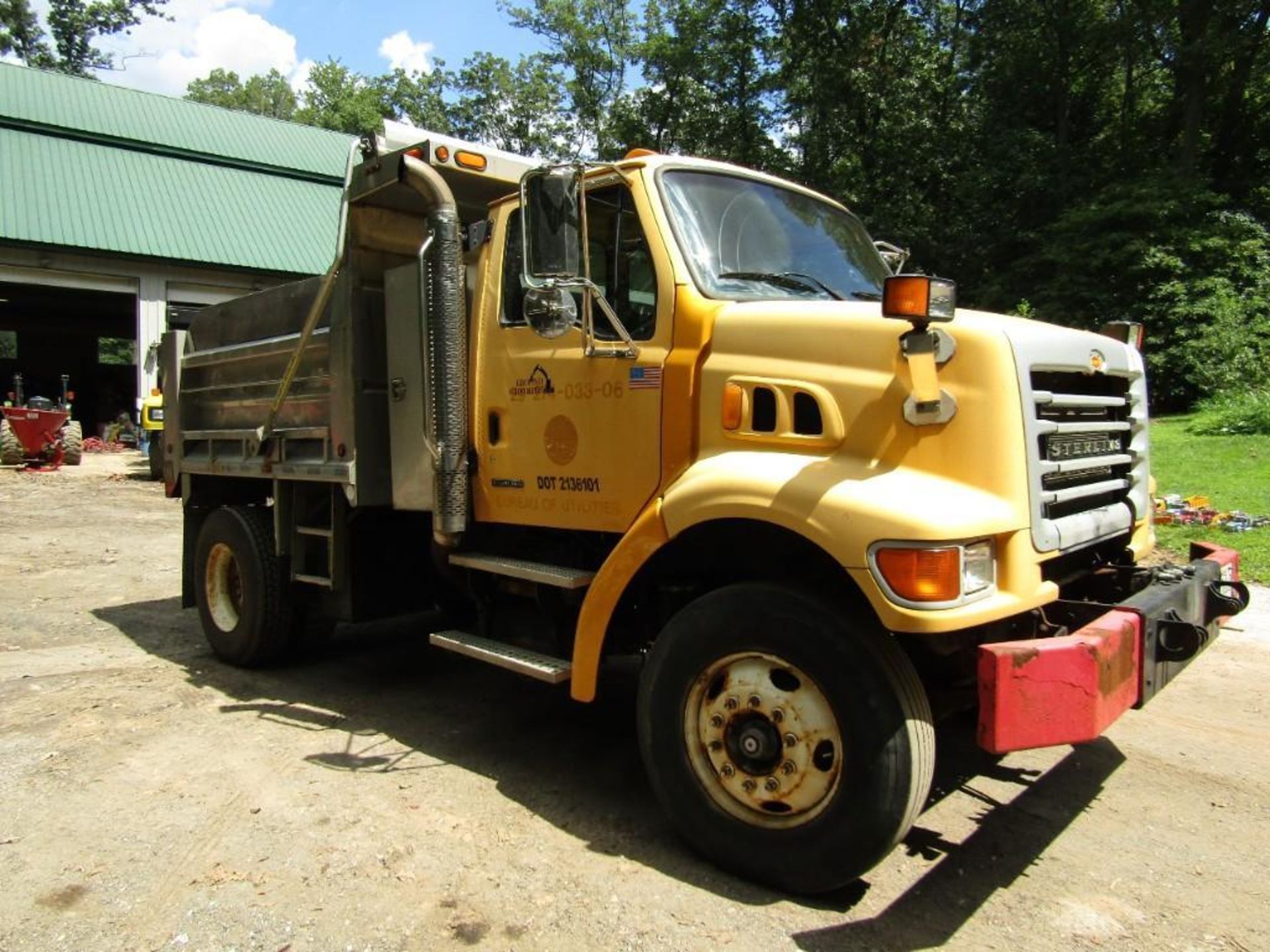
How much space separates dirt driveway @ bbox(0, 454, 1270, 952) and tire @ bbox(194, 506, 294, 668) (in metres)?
0.21

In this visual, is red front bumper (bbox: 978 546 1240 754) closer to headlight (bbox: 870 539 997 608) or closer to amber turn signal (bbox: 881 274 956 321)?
headlight (bbox: 870 539 997 608)

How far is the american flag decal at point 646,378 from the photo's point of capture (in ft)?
12.4

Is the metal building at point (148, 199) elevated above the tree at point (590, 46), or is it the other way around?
the tree at point (590, 46)

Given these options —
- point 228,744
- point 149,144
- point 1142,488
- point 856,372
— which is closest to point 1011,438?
point 856,372

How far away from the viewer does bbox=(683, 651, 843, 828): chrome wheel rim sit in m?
3.14

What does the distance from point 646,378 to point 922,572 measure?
1.42 metres

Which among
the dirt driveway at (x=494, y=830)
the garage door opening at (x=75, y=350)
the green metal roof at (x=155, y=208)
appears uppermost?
the green metal roof at (x=155, y=208)

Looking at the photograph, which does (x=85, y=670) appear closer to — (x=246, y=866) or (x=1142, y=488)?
(x=246, y=866)

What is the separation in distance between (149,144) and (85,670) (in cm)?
2122

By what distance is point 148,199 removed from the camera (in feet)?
72.8

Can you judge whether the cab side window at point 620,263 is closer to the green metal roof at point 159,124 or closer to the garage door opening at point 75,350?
the green metal roof at point 159,124

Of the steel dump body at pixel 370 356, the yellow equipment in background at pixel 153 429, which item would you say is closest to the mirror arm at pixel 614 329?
the steel dump body at pixel 370 356

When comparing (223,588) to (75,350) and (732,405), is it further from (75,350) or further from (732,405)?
(75,350)

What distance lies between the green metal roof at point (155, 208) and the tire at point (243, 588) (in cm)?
1643
